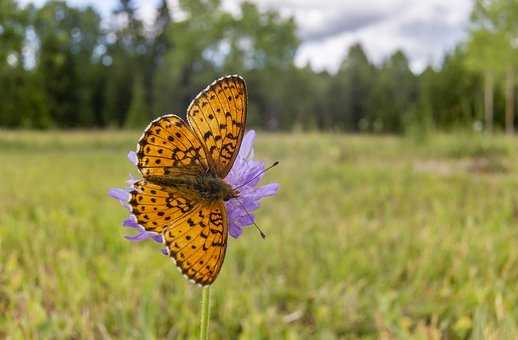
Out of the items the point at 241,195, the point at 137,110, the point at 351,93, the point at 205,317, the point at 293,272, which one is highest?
the point at 351,93

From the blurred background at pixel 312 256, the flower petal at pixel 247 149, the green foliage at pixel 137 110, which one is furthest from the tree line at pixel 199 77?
the flower petal at pixel 247 149

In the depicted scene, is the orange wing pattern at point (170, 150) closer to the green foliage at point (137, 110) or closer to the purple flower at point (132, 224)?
the purple flower at point (132, 224)

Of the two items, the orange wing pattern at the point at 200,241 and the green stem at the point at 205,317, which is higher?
the orange wing pattern at the point at 200,241

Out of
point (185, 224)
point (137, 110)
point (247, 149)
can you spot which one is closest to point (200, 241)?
point (185, 224)

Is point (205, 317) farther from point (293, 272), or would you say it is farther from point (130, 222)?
point (293, 272)

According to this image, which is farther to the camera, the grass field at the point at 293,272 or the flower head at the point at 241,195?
the grass field at the point at 293,272

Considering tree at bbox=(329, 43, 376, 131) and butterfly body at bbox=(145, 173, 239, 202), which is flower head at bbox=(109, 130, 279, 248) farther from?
tree at bbox=(329, 43, 376, 131)

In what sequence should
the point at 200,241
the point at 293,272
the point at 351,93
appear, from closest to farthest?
1. the point at 200,241
2. the point at 293,272
3. the point at 351,93

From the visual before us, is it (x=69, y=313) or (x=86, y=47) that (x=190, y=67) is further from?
(x=69, y=313)

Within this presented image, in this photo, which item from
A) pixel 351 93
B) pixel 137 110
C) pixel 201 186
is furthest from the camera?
pixel 351 93

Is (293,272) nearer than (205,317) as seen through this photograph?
No
